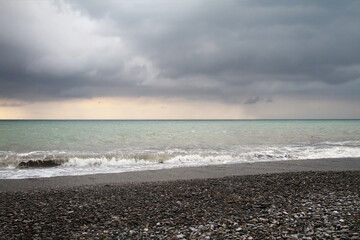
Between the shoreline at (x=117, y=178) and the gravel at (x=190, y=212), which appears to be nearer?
the gravel at (x=190, y=212)

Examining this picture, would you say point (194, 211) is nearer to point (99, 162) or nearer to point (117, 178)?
point (117, 178)

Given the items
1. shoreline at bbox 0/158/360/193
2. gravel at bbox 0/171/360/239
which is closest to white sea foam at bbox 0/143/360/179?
shoreline at bbox 0/158/360/193

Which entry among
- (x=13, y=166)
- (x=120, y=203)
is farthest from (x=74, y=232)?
(x=13, y=166)

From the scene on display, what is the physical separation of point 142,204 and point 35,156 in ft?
58.4

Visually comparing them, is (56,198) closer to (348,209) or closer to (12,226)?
(12,226)

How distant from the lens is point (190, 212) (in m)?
7.17

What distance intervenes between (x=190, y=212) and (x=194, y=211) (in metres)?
0.14

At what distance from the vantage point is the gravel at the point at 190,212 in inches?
228

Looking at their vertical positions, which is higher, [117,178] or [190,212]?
[190,212]

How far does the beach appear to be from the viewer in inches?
228

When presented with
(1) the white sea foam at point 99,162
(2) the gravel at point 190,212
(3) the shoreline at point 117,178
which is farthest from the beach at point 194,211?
(1) the white sea foam at point 99,162

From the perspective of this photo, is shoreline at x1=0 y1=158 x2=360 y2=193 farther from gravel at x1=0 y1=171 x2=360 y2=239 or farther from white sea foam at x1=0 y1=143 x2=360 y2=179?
gravel at x1=0 y1=171 x2=360 y2=239

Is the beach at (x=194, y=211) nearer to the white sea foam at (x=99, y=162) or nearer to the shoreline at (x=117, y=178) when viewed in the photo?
the shoreline at (x=117, y=178)

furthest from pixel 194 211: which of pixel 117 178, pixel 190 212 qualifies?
pixel 117 178
